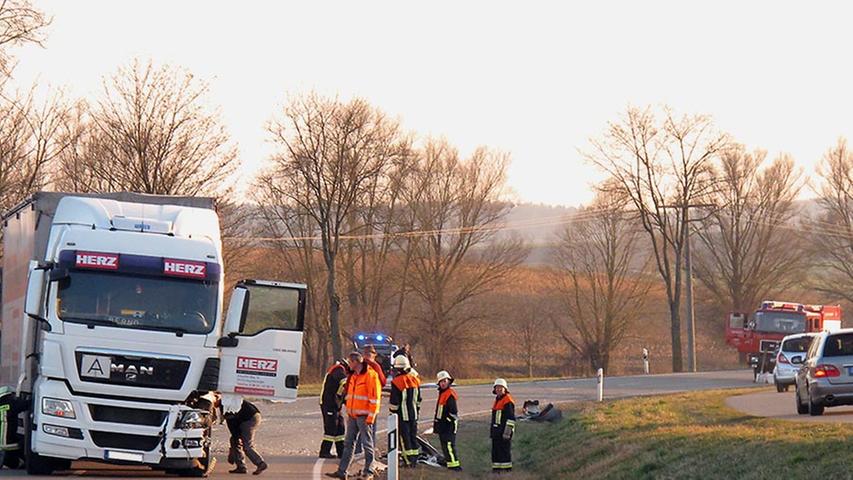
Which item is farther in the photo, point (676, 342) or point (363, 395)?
point (676, 342)

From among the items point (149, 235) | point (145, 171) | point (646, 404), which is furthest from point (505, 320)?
point (149, 235)

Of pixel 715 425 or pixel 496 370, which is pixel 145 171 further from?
pixel 496 370

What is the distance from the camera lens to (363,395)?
18.1 m

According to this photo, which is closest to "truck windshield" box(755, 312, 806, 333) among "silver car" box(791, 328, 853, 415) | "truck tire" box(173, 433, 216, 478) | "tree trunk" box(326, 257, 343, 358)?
"tree trunk" box(326, 257, 343, 358)

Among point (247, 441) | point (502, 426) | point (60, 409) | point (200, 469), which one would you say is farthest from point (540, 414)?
point (60, 409)

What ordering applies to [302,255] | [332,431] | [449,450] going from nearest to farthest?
[449,450]
[332,431]
[302,255]

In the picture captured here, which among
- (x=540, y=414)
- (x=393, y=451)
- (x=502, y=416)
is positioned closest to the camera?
(x=393, y=451)

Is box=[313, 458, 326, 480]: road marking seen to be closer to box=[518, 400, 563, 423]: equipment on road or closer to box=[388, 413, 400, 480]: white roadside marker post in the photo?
box=[388, 413, 400, 480]: white roadside marker post

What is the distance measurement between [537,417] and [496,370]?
41254 millimetres

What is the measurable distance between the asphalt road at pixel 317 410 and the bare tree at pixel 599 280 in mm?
17100

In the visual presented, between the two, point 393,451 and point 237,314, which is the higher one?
point 237,314

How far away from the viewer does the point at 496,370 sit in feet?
237

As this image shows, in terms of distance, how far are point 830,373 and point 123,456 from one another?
13.5 metres

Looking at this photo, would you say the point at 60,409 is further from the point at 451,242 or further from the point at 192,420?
the point at 451,242
